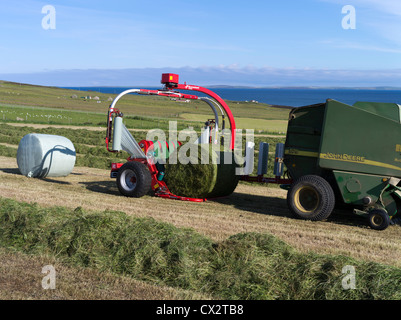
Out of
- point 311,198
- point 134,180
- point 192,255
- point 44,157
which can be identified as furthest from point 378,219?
point 44,157

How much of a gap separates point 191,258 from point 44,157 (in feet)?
30.2

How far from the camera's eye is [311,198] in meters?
11.0

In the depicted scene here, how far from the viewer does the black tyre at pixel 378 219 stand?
10.2m

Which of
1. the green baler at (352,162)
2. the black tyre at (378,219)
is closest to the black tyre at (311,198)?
the green baler at (352,162)

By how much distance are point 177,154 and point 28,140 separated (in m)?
5.46

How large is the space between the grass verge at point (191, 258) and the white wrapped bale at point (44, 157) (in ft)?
20.9

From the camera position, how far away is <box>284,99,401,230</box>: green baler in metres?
10.3

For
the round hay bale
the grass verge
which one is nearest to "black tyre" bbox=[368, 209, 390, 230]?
the grass verge

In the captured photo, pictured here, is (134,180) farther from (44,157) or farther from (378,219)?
(378,219)

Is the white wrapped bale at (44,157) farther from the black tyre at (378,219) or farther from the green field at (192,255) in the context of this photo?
the black tyre at (378,219)

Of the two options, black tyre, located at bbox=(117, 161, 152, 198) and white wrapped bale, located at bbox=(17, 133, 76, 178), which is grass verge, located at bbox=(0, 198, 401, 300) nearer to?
black tyre, located at bbox=(117, 161, 152, 198)

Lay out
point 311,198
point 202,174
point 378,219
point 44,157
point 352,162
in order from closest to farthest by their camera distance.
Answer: point 378,219 < point 352,162 < point 311,198 < point 202,174 < point 44,157
